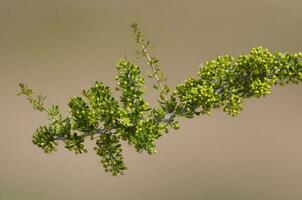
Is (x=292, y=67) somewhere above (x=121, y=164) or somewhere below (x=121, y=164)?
above

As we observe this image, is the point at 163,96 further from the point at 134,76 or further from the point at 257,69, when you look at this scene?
the point at 257,69

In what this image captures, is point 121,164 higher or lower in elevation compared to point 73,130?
lower

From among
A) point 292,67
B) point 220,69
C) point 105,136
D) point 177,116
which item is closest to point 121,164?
point 105,136

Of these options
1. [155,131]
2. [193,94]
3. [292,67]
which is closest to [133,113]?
[155,131]

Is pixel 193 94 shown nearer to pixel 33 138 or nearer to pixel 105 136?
pixel 105 136

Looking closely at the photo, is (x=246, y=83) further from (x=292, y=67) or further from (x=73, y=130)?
(x=73, y=130)
